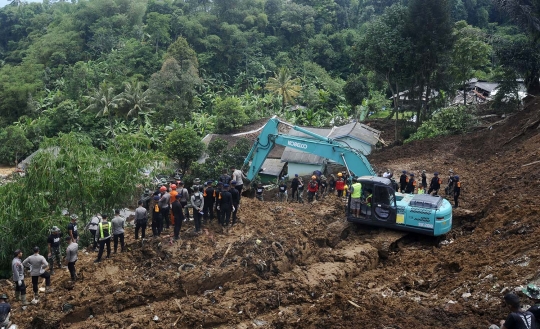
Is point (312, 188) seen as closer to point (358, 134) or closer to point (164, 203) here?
point (164, 203)

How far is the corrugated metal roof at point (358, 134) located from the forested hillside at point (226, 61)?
10.0 feet

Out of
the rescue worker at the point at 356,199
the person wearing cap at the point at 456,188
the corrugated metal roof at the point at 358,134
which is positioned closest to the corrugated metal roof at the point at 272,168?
the corrugated metal roof at the point at 358,134

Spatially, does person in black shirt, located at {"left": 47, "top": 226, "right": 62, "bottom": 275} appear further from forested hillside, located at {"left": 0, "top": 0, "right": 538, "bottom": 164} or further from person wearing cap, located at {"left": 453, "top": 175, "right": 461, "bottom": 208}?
forested hillside, located at {"left": 0, "top": 0, "right": 538, "bottom": 164}

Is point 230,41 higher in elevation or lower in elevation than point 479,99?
higher

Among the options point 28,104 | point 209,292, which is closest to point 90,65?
point 28,104

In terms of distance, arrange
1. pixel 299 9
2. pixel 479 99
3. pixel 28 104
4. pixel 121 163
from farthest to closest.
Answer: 1. pixel 299 9
2. pixel 28 104
3. pixel 479 99
4. pixel 121 163

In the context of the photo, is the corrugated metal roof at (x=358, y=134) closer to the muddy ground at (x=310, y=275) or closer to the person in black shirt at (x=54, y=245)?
the muddy ground at (x=310, y=275)

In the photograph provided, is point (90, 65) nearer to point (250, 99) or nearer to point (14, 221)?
point (250, 99)

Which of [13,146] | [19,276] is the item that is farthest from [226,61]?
[19,276]

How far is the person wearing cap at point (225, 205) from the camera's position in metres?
15.0

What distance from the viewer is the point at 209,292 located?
1230cm

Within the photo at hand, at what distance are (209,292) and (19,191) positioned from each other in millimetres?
7876

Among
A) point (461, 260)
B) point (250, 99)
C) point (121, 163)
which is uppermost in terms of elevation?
point (250, 99)

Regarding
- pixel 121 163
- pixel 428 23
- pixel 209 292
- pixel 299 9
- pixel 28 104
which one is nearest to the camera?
pixel 209 292
